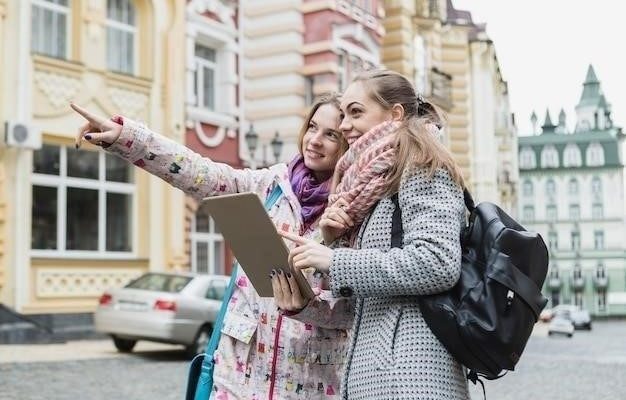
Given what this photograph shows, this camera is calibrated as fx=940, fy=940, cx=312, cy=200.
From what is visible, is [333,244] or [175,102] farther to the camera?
[175,102]

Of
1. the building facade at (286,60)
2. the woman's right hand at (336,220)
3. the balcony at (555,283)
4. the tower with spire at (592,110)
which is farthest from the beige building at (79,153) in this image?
Result: the tower with spire at (592,110)

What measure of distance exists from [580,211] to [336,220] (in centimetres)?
10522

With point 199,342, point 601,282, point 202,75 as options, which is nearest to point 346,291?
point 199,342

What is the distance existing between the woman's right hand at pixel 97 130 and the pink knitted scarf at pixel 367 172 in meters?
0.85

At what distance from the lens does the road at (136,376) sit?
33.0 ft

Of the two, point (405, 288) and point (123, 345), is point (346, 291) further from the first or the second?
point (123, 345)

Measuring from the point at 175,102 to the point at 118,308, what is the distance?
7.46 m

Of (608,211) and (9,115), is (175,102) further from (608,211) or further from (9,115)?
(608,211)

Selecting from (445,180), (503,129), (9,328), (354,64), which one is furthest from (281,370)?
(503,129)

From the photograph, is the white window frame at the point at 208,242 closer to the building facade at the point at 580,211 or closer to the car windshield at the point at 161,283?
the car windshield at the point at 161,283

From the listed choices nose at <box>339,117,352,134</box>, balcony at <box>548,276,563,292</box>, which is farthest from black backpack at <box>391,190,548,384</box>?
balcony at <box>548,276,563,292</box>

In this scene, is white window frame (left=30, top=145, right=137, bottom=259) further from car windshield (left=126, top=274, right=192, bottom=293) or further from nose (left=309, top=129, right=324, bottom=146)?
nose (left=309, top=129, right=324, bottom=146)

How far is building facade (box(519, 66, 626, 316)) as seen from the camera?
334ft

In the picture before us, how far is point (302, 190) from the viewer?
336 cm
